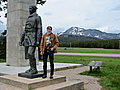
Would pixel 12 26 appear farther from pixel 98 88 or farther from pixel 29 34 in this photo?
pixel 98 88

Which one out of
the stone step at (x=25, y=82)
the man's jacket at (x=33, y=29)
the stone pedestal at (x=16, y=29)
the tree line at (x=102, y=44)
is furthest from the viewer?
the tree line at (x=102, y=44)

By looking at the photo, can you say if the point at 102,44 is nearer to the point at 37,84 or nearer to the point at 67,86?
the point at 67,86

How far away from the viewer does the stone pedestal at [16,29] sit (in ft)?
39.0

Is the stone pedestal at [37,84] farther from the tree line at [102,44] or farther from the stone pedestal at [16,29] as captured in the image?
the tree line at [102,44]

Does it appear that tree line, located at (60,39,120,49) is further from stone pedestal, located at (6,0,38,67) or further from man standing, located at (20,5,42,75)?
man standing, located at (20,5,42,75)

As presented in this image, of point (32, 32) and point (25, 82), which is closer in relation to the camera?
point (25, 82)

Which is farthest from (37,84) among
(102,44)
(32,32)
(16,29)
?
(102,44)

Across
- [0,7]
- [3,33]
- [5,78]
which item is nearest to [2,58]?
[3,33]

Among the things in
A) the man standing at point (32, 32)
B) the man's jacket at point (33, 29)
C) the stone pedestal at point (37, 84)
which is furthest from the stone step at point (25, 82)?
the man's jacket at point (33, 29)

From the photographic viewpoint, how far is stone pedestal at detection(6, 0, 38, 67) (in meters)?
11.9

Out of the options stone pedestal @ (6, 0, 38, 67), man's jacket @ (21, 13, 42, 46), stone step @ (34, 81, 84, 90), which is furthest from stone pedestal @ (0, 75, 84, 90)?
stone pedestal @ (6, 0, 38, 67)

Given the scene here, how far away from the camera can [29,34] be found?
622 centimetres

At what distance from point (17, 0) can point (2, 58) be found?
858 centimetres

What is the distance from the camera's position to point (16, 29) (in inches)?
471
